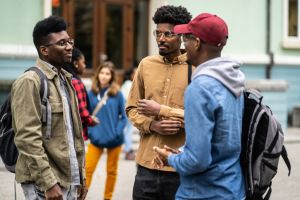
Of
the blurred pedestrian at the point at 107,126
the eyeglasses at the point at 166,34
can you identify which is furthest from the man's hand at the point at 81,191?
the blurred pedestrian at the point at 107,126

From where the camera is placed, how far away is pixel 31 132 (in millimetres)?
3775

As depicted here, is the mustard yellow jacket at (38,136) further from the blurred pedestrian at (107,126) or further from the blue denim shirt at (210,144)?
the blurred pedestrian at (107,126)

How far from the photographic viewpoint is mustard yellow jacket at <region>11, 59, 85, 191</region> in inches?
149

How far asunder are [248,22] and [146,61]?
12006 millimetres

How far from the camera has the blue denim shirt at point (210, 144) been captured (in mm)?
3314

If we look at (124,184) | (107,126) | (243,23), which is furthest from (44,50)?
(243,23)

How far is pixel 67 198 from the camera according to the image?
405 centimetres

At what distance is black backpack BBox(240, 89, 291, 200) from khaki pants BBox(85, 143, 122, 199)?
393 centimetres

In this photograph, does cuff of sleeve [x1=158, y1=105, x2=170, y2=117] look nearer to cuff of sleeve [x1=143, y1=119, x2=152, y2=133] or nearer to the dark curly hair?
cuff of sleeve [x1=143, y1=119, x2=152, y2=133]

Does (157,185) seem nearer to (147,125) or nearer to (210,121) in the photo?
(147,125)

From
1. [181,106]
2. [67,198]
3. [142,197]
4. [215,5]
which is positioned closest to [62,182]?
[67,198]

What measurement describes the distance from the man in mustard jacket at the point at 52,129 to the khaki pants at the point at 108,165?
313 cm

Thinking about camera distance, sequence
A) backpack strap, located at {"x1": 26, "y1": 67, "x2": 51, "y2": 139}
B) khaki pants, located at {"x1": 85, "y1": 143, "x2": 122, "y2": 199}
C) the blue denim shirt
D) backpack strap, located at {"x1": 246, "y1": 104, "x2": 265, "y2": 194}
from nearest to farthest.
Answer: the blue denim shirt → backpack strap, located at {"x1": 246, "y1": 104, "x2": 265, "y2": 194} → backpack strap, located at {"x1": 26, "y1": 67, "x2": 51, "y2": 139} → khaki pants, located at {"x1": 85, "y1": 143, "x2": 122, "y2": 199}

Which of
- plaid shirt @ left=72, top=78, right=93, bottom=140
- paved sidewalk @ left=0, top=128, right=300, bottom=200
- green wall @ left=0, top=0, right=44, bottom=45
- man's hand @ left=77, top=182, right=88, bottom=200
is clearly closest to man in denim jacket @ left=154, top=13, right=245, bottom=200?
man's hand @ left=77, top=182, right=88, bottom=200
